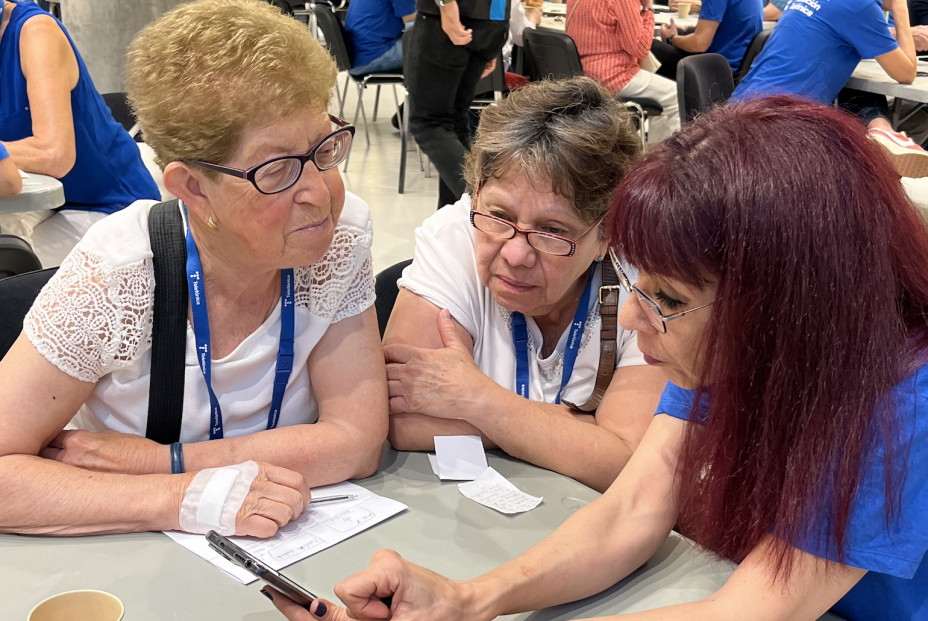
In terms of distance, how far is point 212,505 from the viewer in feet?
4.42

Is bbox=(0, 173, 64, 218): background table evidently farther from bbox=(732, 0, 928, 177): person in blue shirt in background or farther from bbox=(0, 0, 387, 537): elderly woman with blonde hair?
bbox=(732, 0, 928, 177): person in blue shirt in background

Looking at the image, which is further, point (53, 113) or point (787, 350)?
point (53, 113)

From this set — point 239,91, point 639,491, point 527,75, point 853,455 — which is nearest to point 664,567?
point 639,491

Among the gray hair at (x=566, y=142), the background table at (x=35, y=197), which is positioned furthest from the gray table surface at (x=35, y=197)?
the gray hair at (x=566, y=142)

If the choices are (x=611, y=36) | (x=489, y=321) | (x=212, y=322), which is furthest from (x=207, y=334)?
(x=611, y=36)

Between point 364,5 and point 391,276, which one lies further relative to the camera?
point 364,5

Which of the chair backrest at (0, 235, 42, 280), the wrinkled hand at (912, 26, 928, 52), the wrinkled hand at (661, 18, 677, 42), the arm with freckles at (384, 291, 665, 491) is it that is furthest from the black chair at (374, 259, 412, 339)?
the wrinkled hand at (661, 18, 677, 42)

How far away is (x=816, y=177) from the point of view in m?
1.00

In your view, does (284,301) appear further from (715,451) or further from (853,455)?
(853,455)

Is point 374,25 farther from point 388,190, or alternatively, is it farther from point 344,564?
point 344,564

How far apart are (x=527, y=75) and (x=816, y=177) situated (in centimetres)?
605

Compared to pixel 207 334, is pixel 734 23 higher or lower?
higher

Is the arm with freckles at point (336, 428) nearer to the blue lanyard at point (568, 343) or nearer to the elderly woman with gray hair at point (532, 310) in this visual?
the elderly woman with gray hair at point (532, 310)

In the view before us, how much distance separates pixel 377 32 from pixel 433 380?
5531 mm
